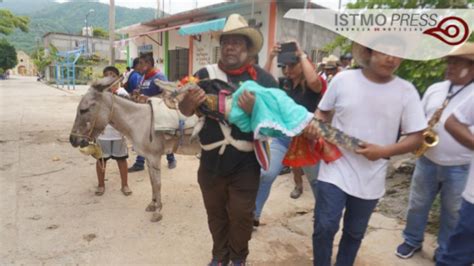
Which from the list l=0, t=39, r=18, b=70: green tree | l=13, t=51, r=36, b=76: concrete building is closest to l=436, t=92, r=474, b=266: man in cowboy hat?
l=0, t=39, r=18, b=70: green tree

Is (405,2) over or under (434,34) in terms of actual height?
over

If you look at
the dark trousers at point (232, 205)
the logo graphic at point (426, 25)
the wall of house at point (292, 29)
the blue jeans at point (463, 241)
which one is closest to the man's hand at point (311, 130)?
the dark trousers at point (232, 205)

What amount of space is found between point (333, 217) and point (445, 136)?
4.03ft

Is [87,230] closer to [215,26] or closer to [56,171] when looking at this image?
[56,171]

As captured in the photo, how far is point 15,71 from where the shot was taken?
67.8 meters

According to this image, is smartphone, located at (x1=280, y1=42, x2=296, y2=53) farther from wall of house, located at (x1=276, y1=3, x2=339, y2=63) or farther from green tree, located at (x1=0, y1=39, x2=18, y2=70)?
green tree, located at (x1=0, y1=39, x2=18, y2=70)

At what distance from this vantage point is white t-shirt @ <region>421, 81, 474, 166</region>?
2527 mm

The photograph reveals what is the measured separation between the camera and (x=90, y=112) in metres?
3.61

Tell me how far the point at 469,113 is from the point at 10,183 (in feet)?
17.7

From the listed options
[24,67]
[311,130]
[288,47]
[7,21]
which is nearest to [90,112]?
[288,47]

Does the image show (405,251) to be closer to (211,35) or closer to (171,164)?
(171,164)

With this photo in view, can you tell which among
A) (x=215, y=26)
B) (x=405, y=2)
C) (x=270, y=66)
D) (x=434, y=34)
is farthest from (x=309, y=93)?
(x=215, y=26)

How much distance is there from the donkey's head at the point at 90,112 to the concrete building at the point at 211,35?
2336 millimetres

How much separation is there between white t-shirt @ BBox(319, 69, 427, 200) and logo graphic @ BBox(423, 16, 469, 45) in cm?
179
